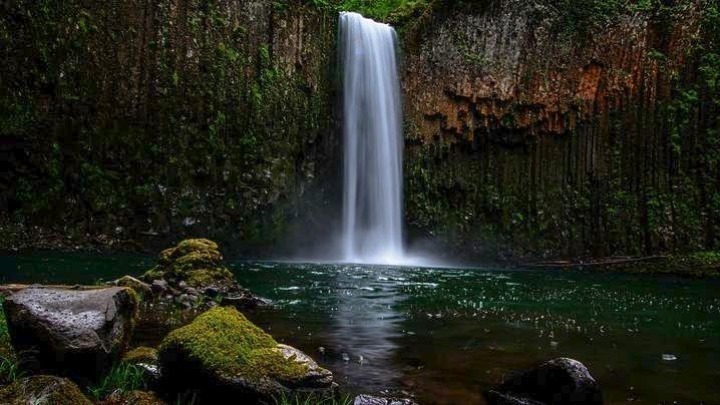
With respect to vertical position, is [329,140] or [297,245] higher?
[329,140]

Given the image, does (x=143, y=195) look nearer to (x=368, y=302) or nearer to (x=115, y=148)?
(x=115, y=148)

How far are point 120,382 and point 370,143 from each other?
68.9 feet

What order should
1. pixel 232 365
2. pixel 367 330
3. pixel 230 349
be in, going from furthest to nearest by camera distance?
pixel 367 330
pixel 230 349
pixel 232 365

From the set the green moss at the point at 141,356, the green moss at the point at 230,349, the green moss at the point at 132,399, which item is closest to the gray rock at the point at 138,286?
the green moss at the point at 141,356

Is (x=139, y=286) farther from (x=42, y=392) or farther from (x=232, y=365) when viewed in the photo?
(x=42, y=392)

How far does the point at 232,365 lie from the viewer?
4391 mm

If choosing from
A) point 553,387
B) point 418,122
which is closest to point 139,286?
point 553,387

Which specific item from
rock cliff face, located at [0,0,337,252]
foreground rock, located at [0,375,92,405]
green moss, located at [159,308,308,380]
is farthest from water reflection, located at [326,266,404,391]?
rock cliff face, located at [0,0,337,252]

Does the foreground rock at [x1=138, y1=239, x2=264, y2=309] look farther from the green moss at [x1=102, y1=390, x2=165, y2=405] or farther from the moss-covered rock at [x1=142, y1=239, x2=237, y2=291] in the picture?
the green moss at [x1=102, y1=390, x2=165, y2=405]

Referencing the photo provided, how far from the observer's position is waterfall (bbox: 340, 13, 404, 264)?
80.1 feet

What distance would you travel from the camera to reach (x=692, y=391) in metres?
5.51

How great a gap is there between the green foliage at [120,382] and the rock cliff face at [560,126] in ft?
71.5

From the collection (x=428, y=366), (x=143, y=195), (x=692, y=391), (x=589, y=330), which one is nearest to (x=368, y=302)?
(x=589, y=330)

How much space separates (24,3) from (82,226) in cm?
757
